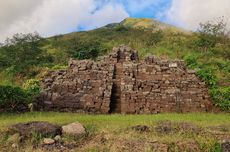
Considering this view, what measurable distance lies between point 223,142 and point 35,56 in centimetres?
2120

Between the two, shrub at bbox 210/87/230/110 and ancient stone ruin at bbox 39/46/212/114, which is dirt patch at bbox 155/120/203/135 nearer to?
ancient stone ruin at bbox 39/46/212/114

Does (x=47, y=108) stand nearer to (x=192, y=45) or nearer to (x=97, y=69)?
(x=97, y=69)

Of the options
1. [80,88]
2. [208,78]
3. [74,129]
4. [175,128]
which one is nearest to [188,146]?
[175,128]

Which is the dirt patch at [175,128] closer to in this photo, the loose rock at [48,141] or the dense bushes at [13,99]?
the loose rock at [48,141]

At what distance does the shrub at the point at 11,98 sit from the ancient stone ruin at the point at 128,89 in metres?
0.92

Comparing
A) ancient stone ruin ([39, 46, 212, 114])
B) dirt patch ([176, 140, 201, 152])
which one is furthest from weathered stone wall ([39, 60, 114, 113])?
dirt patch ([176, 140, 201, 152])

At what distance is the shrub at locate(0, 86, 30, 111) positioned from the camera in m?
15.9

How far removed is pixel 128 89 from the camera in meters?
17.1

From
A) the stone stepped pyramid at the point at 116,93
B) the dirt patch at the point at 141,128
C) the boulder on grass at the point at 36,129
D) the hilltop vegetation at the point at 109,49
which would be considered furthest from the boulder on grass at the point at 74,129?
the hilltop vegetation at the point at 109,49

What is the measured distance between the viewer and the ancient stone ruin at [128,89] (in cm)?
1680

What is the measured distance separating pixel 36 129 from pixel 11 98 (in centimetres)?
558

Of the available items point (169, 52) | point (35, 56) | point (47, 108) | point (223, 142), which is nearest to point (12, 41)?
point (35, 56)

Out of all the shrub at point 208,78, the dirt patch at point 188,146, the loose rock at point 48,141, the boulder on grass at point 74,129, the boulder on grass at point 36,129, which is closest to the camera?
the dirt patch at point 188,146

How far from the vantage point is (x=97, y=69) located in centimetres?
1842
